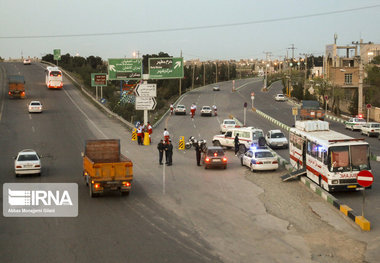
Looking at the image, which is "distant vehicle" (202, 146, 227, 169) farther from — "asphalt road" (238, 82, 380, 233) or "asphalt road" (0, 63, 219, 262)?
"asphalt road" (238, 82, 380, 233)

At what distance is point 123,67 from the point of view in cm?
5372

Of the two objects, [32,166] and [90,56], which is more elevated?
[90,56]

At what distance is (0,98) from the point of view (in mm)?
68688

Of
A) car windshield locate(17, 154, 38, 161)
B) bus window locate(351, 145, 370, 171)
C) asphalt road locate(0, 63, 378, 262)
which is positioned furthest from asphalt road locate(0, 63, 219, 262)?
bus window locate(351, 145, 370, 171)

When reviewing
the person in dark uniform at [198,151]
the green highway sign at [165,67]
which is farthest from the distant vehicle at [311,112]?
the person in dark uniform at [198,151]

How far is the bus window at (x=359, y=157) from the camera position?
22.3 metres

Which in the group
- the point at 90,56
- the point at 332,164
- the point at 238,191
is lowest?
the point at 238,191

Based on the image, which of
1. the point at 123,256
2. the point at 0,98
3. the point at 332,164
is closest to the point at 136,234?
the point at 123,256

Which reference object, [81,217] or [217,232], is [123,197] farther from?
[217,232]

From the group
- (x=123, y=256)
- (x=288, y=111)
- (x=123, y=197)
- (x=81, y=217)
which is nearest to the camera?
(x=123, y=256)

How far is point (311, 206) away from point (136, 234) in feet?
26.3

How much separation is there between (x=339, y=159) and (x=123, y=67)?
115 feet

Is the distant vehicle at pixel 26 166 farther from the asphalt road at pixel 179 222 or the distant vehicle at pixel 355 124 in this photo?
the distant vehicle at pixel 355 124

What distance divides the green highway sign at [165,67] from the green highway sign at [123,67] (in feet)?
6.64
